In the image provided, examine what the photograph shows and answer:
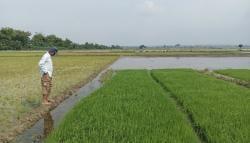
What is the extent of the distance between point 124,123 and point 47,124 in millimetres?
1866

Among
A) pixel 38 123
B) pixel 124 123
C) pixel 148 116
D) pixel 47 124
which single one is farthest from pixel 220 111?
pixel 38 123

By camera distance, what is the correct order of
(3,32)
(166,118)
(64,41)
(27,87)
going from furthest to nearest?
(64,41)
(3,32)
(27,87)
(166,118)

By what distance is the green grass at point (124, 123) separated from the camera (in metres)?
5.61

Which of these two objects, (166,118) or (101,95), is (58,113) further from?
(166,118)

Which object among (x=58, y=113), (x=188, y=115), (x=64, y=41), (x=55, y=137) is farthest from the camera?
(x=64, y=41)

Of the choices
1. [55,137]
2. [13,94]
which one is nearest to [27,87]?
[13,94]

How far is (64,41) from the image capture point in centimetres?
9362

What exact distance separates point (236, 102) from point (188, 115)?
66.6 inches

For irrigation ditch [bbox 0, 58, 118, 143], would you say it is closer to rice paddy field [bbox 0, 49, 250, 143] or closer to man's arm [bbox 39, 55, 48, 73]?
rice paddy field [bbox 0, 49, 250, 143]

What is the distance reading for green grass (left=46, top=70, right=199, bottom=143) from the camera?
561 centimetres

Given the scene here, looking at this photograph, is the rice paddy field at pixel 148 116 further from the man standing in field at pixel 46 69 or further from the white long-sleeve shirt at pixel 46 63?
the white long-sleeve shirt at pixel 46 63

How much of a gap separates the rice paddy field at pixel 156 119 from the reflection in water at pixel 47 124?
33 cm

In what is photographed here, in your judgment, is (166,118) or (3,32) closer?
(166,118)

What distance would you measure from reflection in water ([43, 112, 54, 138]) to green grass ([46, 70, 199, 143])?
0.31 metres
